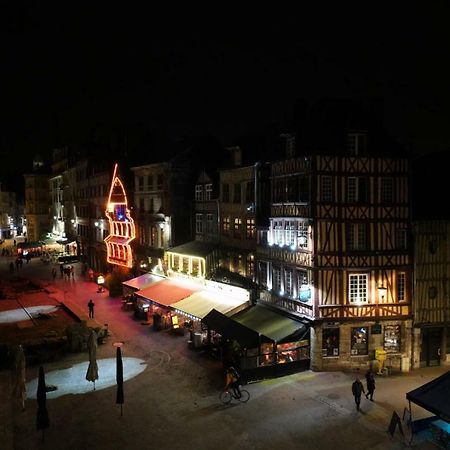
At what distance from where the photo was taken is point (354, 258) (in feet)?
77.9

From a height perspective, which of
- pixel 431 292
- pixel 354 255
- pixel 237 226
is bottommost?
pixel 431 292

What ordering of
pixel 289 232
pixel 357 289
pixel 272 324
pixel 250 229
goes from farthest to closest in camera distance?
pixel 250 229 < pixel 289 232 < pixel 272 324 < pixel 357 289

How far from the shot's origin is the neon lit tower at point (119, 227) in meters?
43.9

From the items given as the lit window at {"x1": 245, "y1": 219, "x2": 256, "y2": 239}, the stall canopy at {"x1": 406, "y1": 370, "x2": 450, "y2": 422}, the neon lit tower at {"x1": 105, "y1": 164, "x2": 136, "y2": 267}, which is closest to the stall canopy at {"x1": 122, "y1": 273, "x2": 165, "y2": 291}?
the neon lit tower at {"x1": 105, "y1": 164, "x2": 136, "y2": 267}

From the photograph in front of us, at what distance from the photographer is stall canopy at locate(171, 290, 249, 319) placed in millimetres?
27656

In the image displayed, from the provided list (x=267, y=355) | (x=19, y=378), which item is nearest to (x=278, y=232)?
(x=267, y=355)

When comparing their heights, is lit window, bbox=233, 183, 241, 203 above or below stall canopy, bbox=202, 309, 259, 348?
above

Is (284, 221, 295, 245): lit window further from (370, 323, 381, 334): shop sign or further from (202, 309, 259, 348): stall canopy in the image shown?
(370, 323, 381, 334): shop sign

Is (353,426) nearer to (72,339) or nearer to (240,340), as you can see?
(240,340)

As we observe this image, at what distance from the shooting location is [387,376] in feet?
75.8

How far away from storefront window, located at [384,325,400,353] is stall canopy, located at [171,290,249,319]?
7837 mm

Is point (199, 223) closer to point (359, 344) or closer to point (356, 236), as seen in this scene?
point (356, 236)

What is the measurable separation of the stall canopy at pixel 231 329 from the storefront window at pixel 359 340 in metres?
4.90

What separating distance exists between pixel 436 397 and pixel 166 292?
69.9ft
